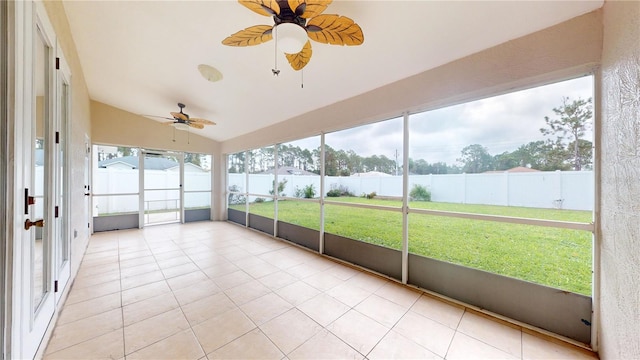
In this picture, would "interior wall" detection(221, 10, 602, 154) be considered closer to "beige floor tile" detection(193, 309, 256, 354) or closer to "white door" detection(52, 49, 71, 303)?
"beige floor tile" detection(193, 309, 256, 354)

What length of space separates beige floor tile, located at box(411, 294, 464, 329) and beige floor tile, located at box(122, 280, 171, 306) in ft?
9.30

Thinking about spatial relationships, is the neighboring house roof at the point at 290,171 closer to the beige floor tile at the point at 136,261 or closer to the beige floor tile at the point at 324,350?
the beige floor tile at the point at 136,261

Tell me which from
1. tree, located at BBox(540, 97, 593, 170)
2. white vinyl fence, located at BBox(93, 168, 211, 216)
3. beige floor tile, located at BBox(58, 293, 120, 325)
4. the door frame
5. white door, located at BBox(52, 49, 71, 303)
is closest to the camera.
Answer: the door frame

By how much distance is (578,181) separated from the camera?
6.22 feet

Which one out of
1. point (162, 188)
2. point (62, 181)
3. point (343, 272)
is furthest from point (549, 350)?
point (162, 188)

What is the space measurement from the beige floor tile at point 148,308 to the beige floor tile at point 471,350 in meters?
2.57

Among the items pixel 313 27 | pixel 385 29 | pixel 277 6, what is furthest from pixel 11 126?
pixel 385 29

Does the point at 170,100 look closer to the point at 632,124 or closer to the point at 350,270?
the point at 350,270

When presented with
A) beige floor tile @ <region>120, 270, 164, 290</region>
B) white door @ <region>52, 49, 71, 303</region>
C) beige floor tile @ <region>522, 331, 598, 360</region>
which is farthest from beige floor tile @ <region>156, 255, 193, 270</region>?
beige floor tile @ <region>522, 331, 598, 360</region>

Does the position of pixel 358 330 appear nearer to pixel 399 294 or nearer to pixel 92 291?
pixel 399 294

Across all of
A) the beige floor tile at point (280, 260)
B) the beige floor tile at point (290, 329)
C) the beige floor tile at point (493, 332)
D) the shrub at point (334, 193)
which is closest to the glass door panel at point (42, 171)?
the beige floor tile at point (290, 329)

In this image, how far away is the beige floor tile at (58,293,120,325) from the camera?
2.06 metres

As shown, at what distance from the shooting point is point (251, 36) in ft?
5.76

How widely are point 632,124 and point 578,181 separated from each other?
31.9 inches
